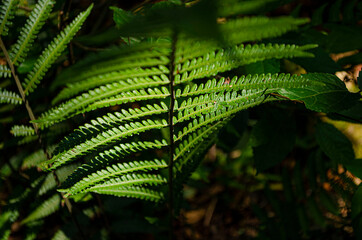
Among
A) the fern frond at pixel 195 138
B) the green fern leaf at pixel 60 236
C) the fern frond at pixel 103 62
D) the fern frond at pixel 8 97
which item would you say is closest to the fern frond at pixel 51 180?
the green fern leaf at pixel 60 236

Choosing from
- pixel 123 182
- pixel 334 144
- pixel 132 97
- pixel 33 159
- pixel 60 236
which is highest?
pixel 132 97

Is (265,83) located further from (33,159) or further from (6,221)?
(6,221)

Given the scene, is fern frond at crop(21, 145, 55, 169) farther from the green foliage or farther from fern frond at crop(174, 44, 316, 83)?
fern frond at crop(174, 44, 316, 83)

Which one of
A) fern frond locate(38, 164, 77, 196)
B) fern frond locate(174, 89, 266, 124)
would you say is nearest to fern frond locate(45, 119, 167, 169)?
fern frond locate(174, 89, 266, 124)

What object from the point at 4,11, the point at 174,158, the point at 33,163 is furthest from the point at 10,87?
the point at 174,158

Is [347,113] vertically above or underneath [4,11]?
underneath

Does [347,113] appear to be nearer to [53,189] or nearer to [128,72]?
[128,72]

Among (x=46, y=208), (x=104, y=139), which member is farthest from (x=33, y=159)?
(x=104, y=139)
